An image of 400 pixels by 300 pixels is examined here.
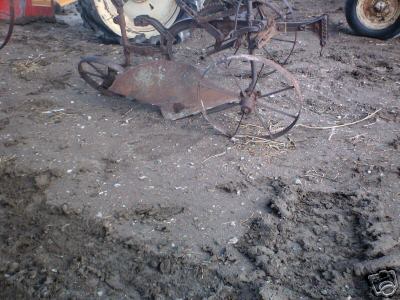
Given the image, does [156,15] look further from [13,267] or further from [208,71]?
[13,267]

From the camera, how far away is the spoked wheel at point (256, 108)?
12.2 ft

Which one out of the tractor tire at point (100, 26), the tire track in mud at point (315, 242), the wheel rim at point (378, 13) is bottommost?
the tire track in mud at point (315, 242)

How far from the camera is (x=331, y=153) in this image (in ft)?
12.4

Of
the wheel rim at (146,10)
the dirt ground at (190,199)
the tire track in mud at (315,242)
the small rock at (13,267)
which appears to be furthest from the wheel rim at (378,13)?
the small rock at (13,267)

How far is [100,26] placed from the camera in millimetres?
5707

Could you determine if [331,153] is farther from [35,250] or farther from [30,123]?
[30,123]

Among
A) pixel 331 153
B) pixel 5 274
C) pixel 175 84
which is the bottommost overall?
pixel 5 274

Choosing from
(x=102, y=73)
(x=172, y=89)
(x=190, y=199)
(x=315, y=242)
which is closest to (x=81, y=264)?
(x=190, y=199)

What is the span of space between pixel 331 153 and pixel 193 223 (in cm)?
140

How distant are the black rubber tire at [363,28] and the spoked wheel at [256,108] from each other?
5.48 feet

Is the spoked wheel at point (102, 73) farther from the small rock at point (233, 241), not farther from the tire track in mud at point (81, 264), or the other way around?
the small rock at point (233, 241)

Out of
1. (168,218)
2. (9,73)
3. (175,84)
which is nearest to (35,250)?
(168,218)

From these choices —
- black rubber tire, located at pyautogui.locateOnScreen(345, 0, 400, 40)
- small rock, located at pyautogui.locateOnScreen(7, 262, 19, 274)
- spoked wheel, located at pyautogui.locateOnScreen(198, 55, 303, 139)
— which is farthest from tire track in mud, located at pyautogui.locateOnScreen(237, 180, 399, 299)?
black rubber tire, located at pyautogui.locateOnScreen(345, 0, 400, 40)

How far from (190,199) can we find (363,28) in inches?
152
